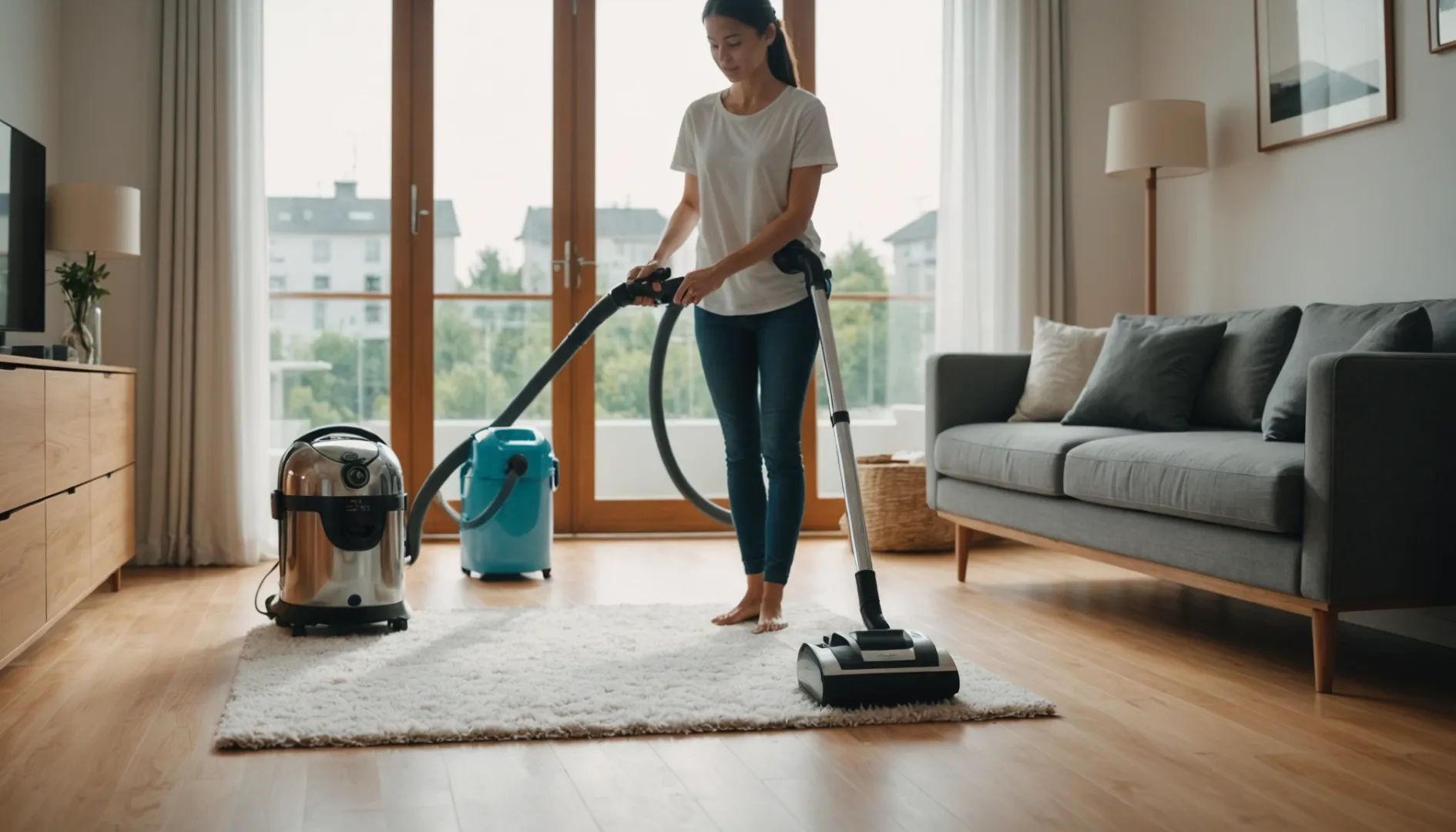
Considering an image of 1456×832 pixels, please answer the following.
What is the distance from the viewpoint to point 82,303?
3488mm

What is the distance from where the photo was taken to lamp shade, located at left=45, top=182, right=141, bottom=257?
3500 mm

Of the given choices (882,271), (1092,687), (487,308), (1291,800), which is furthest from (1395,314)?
(487,308)

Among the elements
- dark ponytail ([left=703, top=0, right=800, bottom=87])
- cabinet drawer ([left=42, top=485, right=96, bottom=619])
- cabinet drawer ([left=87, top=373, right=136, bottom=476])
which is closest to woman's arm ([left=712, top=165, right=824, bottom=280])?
dark ponytail ([left=703, top=0, right=800, bottom=87])

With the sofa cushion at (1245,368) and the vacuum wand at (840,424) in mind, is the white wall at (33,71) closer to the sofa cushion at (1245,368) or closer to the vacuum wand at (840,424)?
the vacuum wand at (840,424)

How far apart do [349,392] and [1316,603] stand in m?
3.22

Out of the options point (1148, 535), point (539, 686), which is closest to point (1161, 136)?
point (1148, 535)

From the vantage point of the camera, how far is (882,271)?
4824 millimetres

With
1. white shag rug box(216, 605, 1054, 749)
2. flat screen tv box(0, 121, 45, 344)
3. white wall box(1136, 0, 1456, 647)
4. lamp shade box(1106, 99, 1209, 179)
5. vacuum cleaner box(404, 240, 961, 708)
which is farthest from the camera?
lamp shade box(1106, 99, 1209, 179)

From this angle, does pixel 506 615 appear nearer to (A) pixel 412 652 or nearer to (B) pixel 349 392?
(A) pixel 412 652

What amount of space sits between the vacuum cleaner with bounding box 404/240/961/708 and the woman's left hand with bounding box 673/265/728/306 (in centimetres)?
4

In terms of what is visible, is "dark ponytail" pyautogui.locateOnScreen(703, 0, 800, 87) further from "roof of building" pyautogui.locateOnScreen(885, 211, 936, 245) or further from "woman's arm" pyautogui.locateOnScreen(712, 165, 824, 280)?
"roof of building" pyautogui.locateOnScreen(885, 211, 936, 245)

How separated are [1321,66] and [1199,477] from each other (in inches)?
65.7

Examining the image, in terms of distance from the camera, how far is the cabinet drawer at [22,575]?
88.3 inches

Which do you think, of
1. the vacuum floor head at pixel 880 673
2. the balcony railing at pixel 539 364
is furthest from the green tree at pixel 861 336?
the vacuum floor head at pixel 880 673
